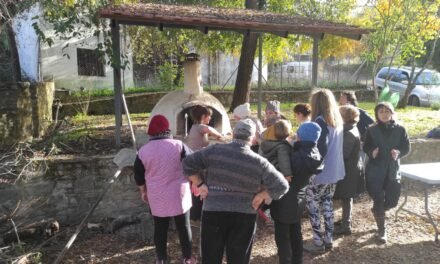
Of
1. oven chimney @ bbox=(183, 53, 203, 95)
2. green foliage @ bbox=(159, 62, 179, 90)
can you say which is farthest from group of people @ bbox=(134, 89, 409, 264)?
green foliage @ bbox=(159, 62, 179, 90)

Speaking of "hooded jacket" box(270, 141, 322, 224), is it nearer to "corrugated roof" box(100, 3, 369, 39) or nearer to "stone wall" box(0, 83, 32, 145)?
"corrugated roof" box(100, 3, 369, 39)

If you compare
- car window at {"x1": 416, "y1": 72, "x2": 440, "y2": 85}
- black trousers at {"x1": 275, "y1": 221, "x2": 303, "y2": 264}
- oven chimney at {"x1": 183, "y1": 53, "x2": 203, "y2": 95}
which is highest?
oven chimney at {"x1": 183, "y1": 53, "x2": 203, "y2": 95}

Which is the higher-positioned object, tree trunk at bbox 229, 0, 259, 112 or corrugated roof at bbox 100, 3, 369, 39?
corrugated roof at bbox 100, 3, 369, 39

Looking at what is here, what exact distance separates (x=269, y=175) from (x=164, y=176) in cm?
113

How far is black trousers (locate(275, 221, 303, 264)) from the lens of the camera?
3.73 m

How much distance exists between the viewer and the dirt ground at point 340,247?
14.4ft

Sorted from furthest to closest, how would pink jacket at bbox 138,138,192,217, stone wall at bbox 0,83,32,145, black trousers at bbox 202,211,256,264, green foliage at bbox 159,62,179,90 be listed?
1. green foliage at bbox 159,62,179,90
2. stone wall at bbox 0,83,32,145
3. pink jacket at bbox 138,138,192,217
4. black trousers at bbox 202,211,256,264

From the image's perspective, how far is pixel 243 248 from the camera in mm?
3264

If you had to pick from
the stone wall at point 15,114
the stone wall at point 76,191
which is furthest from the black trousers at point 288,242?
the stone wall at point 15,114

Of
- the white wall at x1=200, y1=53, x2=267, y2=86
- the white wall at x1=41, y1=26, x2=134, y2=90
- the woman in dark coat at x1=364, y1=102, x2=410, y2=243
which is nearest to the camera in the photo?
the woman in dark coat at x1=364, y1=102, x2=410, y2=243

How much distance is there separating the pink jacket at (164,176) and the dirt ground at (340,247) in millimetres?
971

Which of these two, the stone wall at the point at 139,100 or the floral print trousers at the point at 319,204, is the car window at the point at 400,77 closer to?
the stone wall at the point at 139,100

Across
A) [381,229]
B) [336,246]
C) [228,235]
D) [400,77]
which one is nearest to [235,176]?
[228,235]

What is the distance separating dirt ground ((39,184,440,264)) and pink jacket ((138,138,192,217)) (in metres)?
0.97
